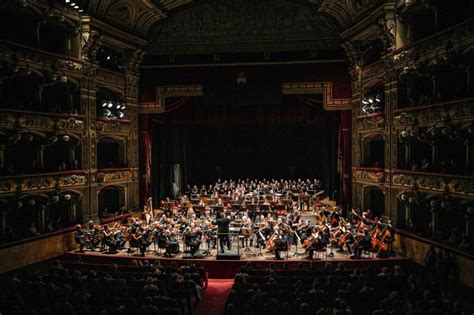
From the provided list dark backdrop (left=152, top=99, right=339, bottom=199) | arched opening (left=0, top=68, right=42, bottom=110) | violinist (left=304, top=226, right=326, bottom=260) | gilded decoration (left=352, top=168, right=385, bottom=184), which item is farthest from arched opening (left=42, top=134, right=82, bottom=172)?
gilded decoration (left=352, top=168, right=385, bottom=184)

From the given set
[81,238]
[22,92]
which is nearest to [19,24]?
[22,92]

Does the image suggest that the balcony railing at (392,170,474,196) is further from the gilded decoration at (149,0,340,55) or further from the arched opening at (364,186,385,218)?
the gilded decoration at (149,0,340,55)

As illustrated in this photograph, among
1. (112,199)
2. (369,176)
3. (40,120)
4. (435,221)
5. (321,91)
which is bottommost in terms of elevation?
(435,221)

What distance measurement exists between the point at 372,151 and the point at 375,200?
2503mm

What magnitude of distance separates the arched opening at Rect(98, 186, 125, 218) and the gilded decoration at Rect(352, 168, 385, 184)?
40.1 feet

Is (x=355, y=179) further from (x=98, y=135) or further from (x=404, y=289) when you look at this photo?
(x=98, y=135)

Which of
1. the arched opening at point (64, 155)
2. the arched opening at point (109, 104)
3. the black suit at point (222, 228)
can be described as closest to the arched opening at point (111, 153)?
the arched opening at point (109, 104)

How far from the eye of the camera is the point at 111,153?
73.6 feet

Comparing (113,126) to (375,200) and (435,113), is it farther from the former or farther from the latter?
(435,113)

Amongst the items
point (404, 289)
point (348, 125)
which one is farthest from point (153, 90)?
point (404, 289)

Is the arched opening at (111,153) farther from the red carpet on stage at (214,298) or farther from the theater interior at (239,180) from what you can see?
the red carpet on stage at (214,298)

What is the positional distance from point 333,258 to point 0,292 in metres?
11.4

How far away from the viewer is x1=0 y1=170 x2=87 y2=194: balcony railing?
14.5 metres

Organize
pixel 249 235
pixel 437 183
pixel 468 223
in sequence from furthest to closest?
pixel 249 235
pixel 437 183
pixel 468 223
